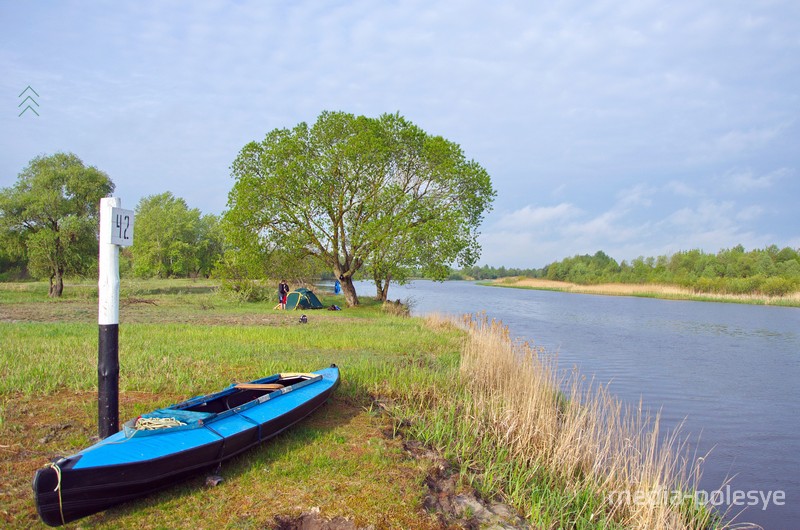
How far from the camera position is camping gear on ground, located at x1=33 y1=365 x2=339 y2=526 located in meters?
4.26

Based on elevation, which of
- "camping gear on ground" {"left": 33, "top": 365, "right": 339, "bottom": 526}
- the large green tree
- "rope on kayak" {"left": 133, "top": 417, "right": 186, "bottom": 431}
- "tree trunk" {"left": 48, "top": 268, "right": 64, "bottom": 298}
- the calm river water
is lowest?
the calm river water

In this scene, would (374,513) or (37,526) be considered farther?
(374,513)

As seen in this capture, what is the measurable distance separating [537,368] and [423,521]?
603 centimetres

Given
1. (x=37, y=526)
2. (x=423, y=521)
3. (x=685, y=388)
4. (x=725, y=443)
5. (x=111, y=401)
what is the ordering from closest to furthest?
(x=37, y=526) < (x=423, y=521) < (x=111, y=401) < (x=725, y=443) < (x=685, y=388)

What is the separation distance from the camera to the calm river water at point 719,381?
7.88 meters

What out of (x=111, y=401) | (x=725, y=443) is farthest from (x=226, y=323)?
(x=725, y=443)

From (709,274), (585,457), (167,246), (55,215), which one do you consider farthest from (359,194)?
(709,274)

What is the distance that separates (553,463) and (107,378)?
5.32 meters

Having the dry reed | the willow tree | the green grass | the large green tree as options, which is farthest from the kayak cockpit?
the large green tree

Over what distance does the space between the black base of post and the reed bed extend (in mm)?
3825

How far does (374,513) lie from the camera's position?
4961mm

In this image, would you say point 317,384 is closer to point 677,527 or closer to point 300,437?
point 300,437

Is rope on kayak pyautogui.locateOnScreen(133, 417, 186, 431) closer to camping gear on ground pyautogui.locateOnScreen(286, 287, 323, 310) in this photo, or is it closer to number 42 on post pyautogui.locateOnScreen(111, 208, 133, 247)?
number 42 on post pyautogui.locateOnScreen(111, 208, 133, 247)

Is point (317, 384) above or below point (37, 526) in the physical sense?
above
